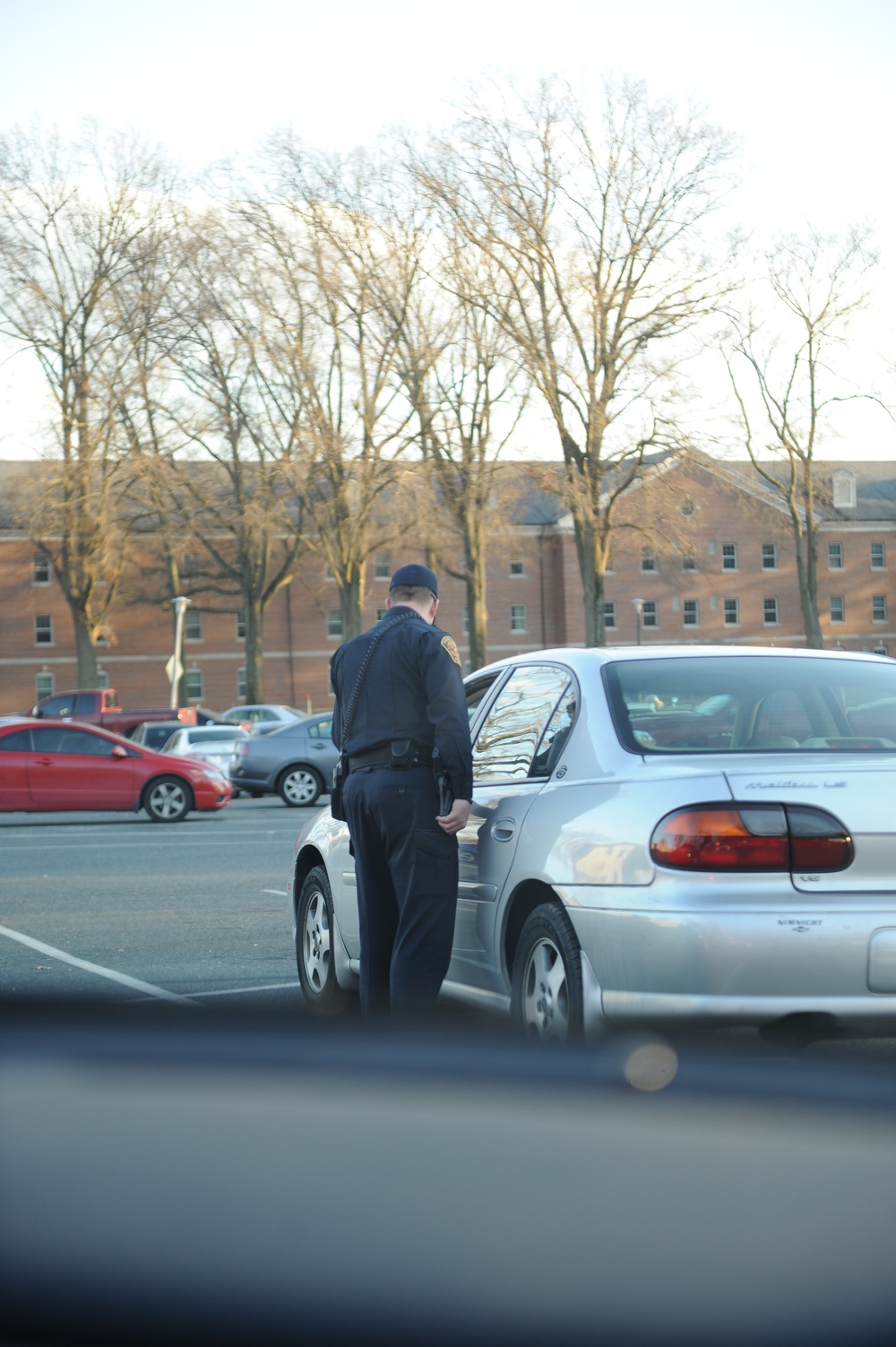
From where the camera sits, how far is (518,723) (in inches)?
232

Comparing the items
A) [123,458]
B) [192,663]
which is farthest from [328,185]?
[192,663]

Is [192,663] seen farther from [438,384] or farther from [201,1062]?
[201,1062]

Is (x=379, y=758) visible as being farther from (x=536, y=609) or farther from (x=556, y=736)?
A: (x=536, y=609)

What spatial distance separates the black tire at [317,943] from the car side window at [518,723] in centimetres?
119

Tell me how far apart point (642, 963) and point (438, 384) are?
1692 inches

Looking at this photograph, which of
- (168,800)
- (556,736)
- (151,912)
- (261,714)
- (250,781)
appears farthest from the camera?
(261,714)

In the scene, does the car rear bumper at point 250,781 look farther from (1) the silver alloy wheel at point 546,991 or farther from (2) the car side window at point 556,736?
(1) the silver alloy wheel at point 546,991

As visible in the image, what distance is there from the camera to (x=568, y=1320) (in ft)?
3.80

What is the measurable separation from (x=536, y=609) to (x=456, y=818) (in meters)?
75.2

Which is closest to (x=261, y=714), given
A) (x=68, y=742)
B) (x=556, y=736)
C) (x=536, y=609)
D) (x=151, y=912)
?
(x=68, y=742)

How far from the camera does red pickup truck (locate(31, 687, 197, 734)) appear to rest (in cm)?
4456

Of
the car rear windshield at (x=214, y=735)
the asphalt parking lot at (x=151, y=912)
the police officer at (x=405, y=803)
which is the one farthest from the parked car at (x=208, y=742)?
the police officer at (x=405, y=803)

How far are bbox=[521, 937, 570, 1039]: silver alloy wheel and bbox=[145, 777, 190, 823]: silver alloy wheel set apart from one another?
17582 mm

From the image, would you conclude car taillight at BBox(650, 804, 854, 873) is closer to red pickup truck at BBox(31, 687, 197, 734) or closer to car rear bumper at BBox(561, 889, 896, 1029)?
car rear bumper at BBox(561, 889, 896, 1029)
